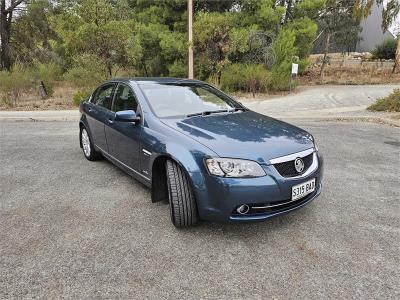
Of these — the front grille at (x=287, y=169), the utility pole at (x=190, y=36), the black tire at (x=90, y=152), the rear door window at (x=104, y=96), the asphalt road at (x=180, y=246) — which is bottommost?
the asphalt road at (x=180, y=246)

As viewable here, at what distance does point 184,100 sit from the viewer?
4258 mm

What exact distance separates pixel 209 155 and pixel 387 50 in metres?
35.3

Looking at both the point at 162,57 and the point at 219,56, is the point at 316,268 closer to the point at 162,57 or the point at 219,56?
the point at 219,56

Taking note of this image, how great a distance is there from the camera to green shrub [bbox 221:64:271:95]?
1652 centimetres

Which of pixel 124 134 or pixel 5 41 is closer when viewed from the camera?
pixel 124 134

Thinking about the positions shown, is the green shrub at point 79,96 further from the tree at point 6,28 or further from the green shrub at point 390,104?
the tree at point 6,28

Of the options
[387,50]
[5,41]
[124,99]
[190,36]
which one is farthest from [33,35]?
[387,50]

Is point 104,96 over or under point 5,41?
under

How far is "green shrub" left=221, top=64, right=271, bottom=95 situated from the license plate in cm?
1339

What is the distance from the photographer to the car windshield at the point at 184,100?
13.1ft

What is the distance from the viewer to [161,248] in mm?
3039

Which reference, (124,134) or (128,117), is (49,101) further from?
(128,117)

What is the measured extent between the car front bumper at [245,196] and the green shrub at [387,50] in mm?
34046

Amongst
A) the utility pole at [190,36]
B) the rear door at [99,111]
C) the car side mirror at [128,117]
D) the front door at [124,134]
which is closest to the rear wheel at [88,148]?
the rear door at [99,111]
